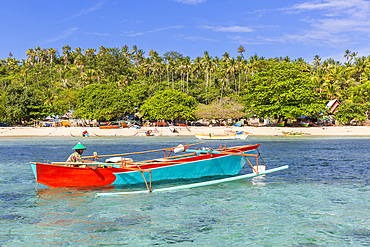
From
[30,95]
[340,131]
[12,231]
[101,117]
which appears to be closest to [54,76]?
[30,95]

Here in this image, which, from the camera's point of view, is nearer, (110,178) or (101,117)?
(110,178)

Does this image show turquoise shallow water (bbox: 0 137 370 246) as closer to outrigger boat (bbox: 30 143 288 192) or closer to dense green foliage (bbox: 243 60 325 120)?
outrigger boat (bbox: 30 143 288 192)

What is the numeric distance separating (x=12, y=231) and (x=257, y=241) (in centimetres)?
758

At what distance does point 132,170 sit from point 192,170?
3304mm

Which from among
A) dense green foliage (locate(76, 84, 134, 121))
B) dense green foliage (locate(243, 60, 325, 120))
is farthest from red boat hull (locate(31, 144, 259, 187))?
dense green foliage (locate(76, 84, 134, 121))

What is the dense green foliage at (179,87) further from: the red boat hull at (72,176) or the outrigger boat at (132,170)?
the red boat hull at (72,176)

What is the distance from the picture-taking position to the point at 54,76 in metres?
117

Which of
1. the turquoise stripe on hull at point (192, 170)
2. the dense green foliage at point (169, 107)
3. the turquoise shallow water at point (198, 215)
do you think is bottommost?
the turquoise shallow water at point (198, 215)

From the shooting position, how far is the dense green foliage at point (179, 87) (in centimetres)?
6694

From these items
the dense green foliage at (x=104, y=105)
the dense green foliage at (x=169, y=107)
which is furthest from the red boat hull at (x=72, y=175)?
the dense green foliage at (x=104, y=105)

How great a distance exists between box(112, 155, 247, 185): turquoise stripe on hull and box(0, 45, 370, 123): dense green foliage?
47.8 m

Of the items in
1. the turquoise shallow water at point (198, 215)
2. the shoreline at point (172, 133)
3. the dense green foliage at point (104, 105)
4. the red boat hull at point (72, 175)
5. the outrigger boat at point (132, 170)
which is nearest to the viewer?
the turquoise shallow water at point (198, 215)

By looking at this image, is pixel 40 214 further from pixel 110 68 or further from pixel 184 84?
pixel 110 68

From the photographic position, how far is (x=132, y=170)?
15781mm
